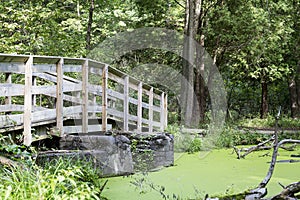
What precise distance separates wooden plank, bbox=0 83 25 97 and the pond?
1430 mm

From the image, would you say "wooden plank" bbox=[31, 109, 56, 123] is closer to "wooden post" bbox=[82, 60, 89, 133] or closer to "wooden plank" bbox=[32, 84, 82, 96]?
"wooden plank" bbox=[32, 84, 82, 96]

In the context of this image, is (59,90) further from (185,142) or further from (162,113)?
(162,113)

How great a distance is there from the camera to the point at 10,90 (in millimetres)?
4676

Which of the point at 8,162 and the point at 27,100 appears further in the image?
the point at 27,100

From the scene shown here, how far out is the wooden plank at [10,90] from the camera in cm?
458

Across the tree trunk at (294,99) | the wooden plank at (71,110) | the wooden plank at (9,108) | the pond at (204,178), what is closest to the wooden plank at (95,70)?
the wooden plank at (71,110)

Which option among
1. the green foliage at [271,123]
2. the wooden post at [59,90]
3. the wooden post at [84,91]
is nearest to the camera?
the wooden post at [59,90]

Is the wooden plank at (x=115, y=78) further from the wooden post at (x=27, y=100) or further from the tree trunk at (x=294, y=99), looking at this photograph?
the tree trunk at (x=294, y=99)

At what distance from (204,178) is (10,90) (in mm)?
2802

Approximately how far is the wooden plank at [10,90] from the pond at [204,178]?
56.3 inches

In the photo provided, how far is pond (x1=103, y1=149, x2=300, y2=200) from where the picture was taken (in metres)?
4.89

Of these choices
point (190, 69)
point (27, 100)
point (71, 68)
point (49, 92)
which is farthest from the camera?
point (190, 69)

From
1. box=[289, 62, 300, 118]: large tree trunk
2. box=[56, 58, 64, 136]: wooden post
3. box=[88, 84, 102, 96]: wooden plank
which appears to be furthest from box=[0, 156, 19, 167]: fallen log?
box=[289, 62, 300, 118]: large tree trunk

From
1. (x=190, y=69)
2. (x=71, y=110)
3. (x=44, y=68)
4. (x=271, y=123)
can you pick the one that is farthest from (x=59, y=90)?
(x=271, y=123)
